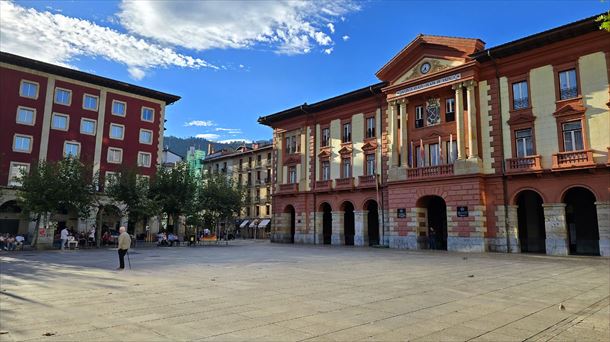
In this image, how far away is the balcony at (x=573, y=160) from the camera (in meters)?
25.6

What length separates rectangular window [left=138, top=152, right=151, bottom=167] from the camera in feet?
163

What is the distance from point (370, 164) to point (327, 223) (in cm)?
939

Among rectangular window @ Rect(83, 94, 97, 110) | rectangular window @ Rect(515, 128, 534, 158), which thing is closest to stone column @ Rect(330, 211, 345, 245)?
rectangular window @ Rect(515, 128, 534, 158)

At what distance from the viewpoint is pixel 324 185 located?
4259 centimetres

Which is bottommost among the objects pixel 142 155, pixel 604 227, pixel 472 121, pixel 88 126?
pixel 604 227

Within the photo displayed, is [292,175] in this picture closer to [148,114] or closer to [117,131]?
[148,114]

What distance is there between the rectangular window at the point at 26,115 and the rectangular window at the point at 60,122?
1.80 metres

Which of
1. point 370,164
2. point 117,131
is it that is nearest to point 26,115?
point 117,131

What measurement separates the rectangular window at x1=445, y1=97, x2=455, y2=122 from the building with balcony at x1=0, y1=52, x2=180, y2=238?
2847 cm

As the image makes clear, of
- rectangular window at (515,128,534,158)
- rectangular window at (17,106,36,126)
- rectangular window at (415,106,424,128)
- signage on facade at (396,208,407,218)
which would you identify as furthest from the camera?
rectangular window at (17,106,36,126)

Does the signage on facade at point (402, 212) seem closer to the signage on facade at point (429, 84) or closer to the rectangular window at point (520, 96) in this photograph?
the signage on facade at point (429, 84)

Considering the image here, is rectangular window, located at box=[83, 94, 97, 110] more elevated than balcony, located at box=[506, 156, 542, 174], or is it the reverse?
rectangular window, located at box=[83, 94, 97, 110]

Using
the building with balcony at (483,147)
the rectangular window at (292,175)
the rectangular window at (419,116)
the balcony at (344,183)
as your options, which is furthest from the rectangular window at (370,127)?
the rectangular window at (292,175)

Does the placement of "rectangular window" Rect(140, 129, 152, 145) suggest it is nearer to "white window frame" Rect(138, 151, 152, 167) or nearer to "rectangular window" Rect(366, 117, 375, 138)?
"white window frame" Rect(138, 151, 152, 167)
